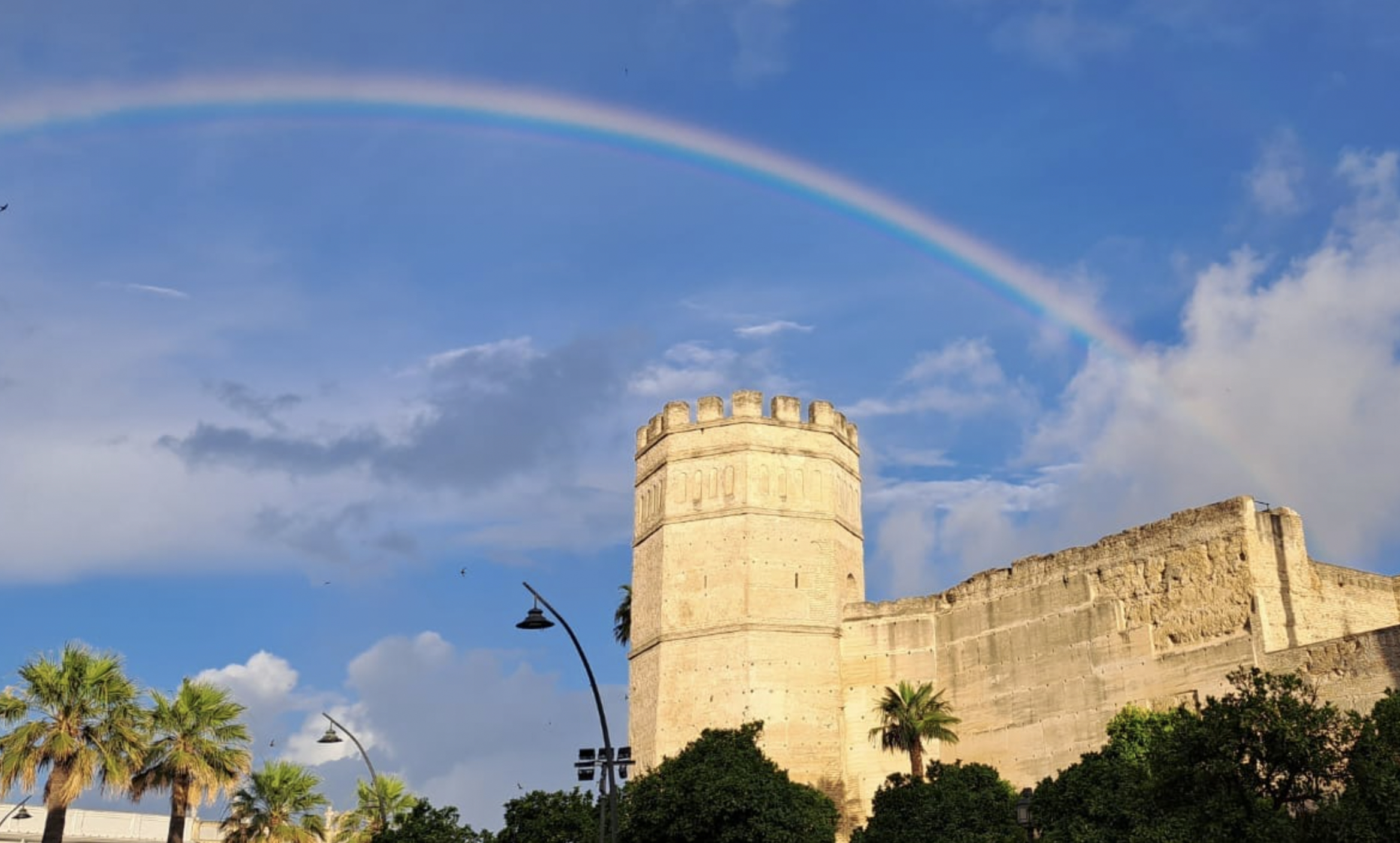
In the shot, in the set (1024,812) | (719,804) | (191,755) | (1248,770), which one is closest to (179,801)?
(191,755)

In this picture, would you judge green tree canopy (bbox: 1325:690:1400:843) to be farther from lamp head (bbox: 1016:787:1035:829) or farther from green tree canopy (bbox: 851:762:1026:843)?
green tree canopy (bbox: 851:762:1026:843)

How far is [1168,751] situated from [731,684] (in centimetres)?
2554

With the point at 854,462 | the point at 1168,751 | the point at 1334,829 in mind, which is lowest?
the point at 1334,829

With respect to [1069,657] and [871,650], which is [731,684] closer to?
[871,650]

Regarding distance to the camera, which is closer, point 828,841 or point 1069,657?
point 828,841

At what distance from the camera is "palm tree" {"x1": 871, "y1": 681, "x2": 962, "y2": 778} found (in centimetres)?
4969

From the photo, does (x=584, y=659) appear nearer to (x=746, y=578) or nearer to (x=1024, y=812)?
(x=1024, y=812)

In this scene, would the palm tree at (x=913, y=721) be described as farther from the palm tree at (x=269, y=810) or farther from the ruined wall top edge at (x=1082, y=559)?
the palm tree at (x=269, y=810)

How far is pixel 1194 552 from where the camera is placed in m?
43.7

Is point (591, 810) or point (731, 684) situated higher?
point (731, 684)

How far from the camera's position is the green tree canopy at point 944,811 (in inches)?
1471

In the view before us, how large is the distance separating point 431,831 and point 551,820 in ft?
9.51

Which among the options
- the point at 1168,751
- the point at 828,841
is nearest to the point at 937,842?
the point at 828,841

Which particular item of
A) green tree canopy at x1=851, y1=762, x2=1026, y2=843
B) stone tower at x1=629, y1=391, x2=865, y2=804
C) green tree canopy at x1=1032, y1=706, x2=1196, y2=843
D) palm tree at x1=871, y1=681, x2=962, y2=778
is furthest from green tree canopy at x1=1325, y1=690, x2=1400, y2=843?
stone tower at x1=629, y1=391, x2=865, y2=804
